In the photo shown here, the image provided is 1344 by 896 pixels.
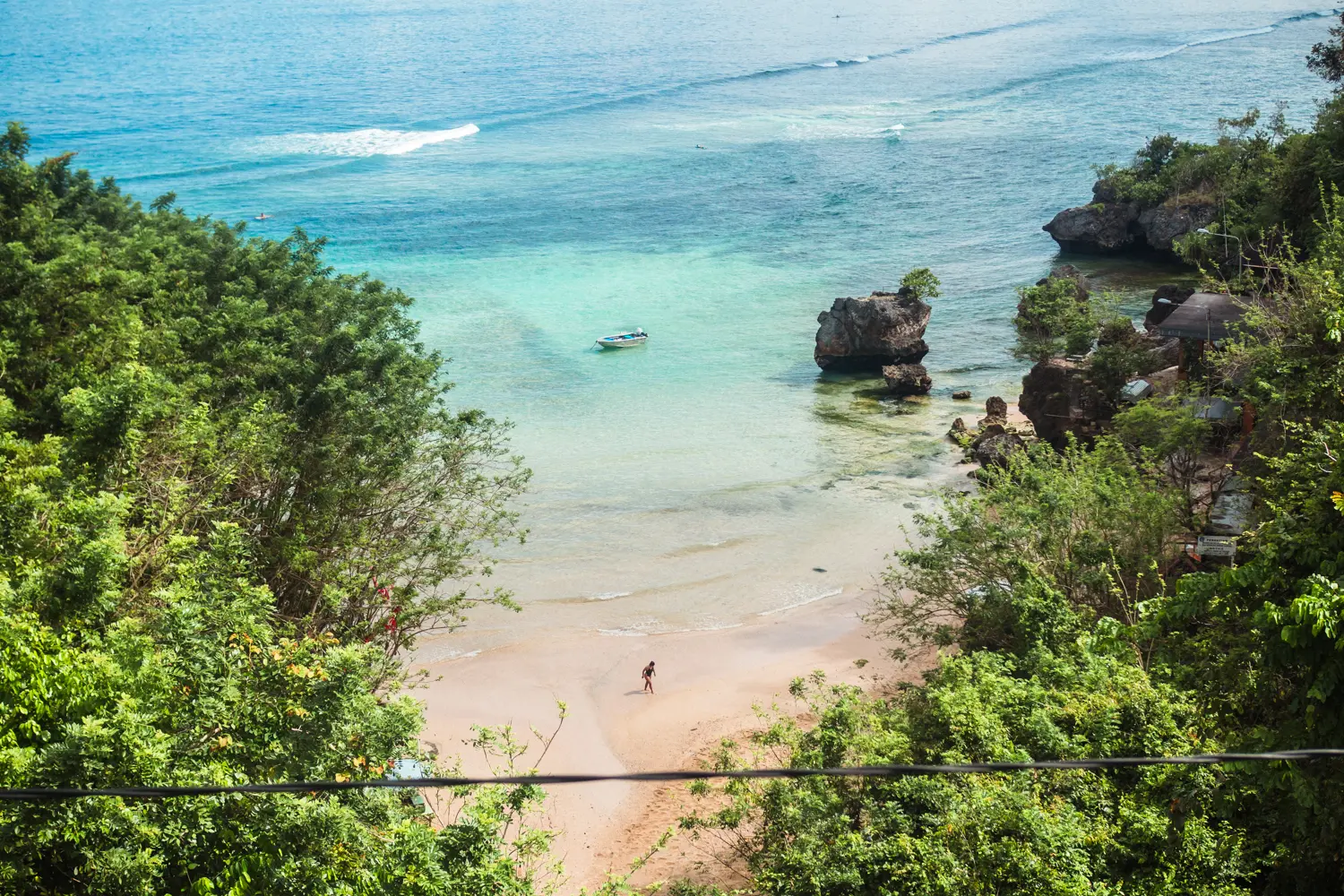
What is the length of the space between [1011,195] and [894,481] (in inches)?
1936

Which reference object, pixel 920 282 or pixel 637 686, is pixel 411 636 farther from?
pixel 920 282

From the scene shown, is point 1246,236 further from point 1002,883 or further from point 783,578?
point 1002,883

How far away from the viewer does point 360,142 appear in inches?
4040

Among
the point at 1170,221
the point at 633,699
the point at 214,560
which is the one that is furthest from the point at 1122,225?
the point at 214,560

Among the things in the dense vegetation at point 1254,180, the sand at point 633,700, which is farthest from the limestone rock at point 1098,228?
the sand at point 633,700

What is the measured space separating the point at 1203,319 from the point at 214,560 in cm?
2856

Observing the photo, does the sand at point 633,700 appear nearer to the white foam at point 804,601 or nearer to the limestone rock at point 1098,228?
the white foam at point 804,601

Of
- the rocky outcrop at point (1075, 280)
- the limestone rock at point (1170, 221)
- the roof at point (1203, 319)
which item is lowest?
the rocky outcrop at point (1075, 280)

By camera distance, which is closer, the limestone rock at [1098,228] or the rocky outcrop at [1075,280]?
the rocky outcrop at [1075,280]

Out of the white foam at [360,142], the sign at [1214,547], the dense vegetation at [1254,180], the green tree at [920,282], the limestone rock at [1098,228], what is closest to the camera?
the sign at [1214,547]

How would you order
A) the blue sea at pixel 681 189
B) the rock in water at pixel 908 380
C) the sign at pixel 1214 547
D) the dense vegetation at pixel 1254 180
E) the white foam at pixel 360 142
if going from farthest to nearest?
the white foam at pixel 360 142 < the rock in water at pixel 908 380 < the blue sea at pixel 681 189 < the dense vegetation at pixel 1254 180 < the sign at pixel 1214 547

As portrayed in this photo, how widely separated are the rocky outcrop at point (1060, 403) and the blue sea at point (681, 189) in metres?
3.61

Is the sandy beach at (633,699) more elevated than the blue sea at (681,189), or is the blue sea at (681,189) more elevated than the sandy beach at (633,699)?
the blue sea at (681,189)

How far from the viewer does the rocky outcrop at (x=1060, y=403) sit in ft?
112
